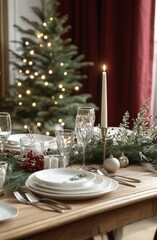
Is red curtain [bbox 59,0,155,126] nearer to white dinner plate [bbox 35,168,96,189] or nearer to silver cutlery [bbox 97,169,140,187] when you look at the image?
silver cutlery [bbox 97,169,140,187]

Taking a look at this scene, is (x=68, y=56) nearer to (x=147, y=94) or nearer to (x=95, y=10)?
(x=95, y=10)

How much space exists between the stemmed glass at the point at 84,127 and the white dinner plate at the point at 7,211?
0.49m

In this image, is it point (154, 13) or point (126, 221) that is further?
point (154, 13)

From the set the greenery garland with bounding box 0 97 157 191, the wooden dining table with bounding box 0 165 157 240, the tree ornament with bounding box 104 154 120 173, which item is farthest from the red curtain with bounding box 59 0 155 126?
the wooden dining table with bounding box 0 165 157 240

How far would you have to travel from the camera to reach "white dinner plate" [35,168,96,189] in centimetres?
113

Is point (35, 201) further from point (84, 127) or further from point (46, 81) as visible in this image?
point (46, 81)

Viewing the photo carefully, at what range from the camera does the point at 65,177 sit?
1.23m

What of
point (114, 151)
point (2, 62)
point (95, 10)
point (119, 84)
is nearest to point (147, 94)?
point (119, 84)

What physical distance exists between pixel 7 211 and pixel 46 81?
105 inches

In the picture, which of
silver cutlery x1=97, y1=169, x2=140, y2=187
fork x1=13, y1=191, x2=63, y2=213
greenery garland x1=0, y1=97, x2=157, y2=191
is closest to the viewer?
fork x1=13, y1=191, x2=63, y2=213

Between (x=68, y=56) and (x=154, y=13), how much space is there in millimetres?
840

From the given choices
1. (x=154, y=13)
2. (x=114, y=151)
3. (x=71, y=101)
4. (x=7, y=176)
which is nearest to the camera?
(x=7, y=176)

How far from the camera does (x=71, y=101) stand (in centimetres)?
363

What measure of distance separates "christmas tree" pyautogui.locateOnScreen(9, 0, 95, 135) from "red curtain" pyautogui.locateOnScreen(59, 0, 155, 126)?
283 millimetres
